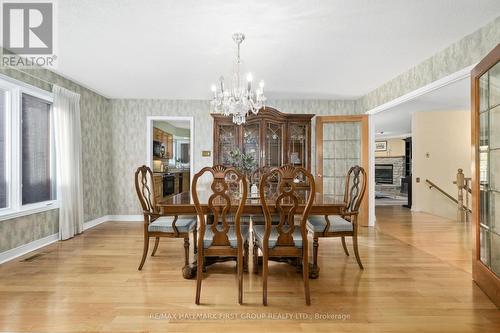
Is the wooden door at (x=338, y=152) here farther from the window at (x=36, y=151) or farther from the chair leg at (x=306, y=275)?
the window at (x=36, y=151)

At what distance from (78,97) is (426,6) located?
4477mm

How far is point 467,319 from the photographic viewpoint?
1.86 meters

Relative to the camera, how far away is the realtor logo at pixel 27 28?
2.19 metres

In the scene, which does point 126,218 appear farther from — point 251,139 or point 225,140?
point 251,139

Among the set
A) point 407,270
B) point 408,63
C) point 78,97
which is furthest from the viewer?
point 78,97

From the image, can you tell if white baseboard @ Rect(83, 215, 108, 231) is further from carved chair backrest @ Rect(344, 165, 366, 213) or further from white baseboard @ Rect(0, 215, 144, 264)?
carved chair backrest @ Rect(344, 165, 366, 213)

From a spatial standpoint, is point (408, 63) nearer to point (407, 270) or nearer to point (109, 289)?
point (407, 270)

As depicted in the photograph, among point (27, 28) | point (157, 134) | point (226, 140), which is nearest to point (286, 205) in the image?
point (226, 140)

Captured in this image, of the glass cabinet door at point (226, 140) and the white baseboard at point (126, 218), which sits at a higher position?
→ the glass cabinet door at point (226, 140)

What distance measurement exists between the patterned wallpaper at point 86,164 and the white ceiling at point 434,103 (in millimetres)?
5260

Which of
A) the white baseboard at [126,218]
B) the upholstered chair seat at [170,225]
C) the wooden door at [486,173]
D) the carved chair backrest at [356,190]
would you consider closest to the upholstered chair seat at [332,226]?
the carved chair backrest at [356,190]

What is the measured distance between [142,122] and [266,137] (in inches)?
94.7

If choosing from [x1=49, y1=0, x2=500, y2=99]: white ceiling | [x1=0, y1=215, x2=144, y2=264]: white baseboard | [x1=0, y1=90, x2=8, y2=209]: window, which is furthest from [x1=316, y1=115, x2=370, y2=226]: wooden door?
[x1=0, y1=90, x2=8, y2=209]: window

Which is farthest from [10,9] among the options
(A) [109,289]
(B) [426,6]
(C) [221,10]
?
(B) [426,6]
